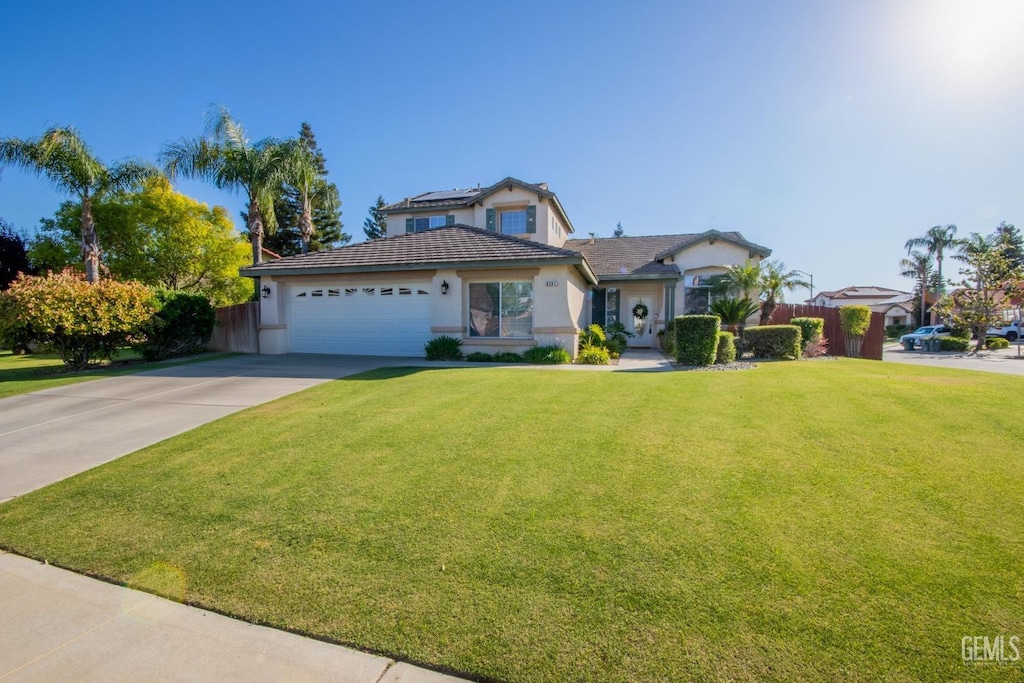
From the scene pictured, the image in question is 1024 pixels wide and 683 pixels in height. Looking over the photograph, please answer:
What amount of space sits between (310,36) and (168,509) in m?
11.6

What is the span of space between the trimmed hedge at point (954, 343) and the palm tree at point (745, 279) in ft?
52.8

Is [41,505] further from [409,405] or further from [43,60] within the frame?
[43,60]

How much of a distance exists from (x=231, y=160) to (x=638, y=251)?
1866 centimetres

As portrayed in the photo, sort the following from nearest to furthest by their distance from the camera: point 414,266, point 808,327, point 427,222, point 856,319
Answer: point 414,266
point 808,327
point 856,319
point 427,222

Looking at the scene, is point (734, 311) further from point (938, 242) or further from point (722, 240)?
point (938, 242)

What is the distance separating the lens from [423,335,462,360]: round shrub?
13.6 meters

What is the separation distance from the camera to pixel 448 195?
927 inches

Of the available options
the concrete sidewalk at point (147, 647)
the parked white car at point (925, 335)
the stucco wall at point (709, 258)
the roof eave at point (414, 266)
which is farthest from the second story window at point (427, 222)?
the parked white car at point (925, 335)

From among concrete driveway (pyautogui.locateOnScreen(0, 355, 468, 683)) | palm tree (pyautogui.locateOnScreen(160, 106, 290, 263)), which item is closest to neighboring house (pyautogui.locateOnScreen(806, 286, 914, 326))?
palm tree (pyautogui.locateOnScreen(160, 106, 290, 263))

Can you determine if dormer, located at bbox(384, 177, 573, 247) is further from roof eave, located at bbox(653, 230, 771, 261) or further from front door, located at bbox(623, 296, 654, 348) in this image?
roof eave, located at bbox(653, 230, 771, 261)

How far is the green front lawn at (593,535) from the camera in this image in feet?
7.88

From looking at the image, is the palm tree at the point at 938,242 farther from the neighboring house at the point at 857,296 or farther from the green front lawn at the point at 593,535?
the green front lawn at the point at 593,535

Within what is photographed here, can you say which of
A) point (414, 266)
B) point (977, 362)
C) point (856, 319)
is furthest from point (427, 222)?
point (977, 362)

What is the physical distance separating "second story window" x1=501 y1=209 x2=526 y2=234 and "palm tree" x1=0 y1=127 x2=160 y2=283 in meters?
16.6
